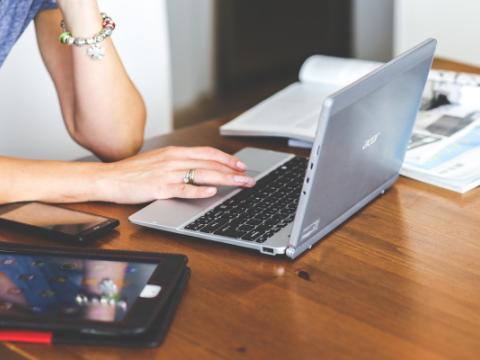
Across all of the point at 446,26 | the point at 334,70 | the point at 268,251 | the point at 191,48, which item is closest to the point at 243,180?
the point at 268,251

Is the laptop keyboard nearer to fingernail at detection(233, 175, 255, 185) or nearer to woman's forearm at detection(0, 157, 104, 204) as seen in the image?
fingernail at detection(233, 175, 255, 185)

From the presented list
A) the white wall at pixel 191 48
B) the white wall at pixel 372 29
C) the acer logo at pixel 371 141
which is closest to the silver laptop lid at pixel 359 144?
the acer logo at pixel 371 141

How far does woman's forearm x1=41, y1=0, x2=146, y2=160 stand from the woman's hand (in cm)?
21

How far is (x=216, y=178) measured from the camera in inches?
43.7

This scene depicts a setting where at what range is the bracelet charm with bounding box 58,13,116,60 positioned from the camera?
132 centimetres

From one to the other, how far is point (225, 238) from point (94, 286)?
0.19 metres

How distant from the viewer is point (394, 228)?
1023 mm

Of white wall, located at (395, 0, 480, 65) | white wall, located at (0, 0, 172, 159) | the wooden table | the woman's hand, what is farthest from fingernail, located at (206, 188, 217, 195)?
white wall, located at (395, 0, 480, 65)

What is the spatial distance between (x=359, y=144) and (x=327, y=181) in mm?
83

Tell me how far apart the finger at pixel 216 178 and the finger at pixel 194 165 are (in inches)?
0.6

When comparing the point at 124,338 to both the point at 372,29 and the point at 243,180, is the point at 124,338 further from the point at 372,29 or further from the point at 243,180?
the point at 372,29

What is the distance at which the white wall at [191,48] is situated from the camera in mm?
3018

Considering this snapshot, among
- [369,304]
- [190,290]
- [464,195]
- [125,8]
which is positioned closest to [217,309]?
[190,290]

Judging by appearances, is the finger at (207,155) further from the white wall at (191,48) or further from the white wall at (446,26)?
the white wall at (191,48)
